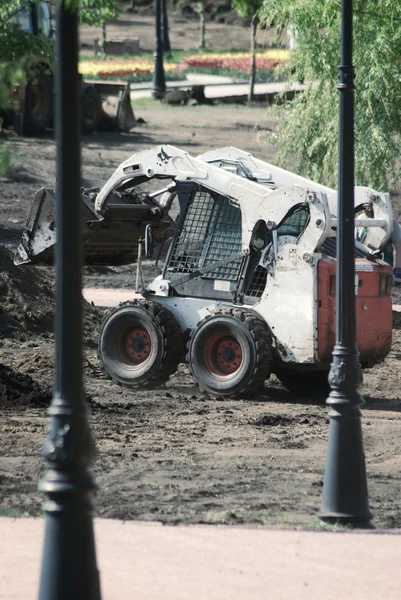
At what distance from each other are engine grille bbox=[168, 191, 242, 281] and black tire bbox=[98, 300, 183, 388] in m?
0.72

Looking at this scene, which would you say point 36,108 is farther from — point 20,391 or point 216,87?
point 20,391

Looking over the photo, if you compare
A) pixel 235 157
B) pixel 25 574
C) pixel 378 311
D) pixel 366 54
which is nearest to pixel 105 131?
pixel 366 54

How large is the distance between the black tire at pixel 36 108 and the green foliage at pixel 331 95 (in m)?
12.8

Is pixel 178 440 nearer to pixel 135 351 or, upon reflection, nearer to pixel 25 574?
pixel 135 351

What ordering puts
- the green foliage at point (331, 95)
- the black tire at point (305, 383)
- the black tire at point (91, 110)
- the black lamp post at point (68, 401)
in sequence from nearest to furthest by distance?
1. the black lamp post at point (68, 401)
2. the black tire at point (305, 383)
3. the green foliage at point (331, 95)
4. the black tire at point (91, 110)

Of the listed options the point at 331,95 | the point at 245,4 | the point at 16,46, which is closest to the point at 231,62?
the point at 245,4

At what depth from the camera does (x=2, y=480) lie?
10180mm

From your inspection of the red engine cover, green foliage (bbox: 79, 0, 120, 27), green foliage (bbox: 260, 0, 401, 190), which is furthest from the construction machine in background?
the red engine cover

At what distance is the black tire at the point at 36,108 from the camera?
109ft

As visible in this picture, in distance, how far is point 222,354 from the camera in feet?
46.2

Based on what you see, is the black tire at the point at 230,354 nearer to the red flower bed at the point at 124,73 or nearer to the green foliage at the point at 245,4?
the green foliage at the point at 245,4

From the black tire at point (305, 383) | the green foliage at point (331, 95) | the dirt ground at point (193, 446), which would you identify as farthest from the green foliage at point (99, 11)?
the black tire at point (305, 383)

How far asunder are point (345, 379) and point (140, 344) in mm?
5582

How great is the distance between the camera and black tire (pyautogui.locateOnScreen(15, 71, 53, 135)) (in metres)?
33.4
